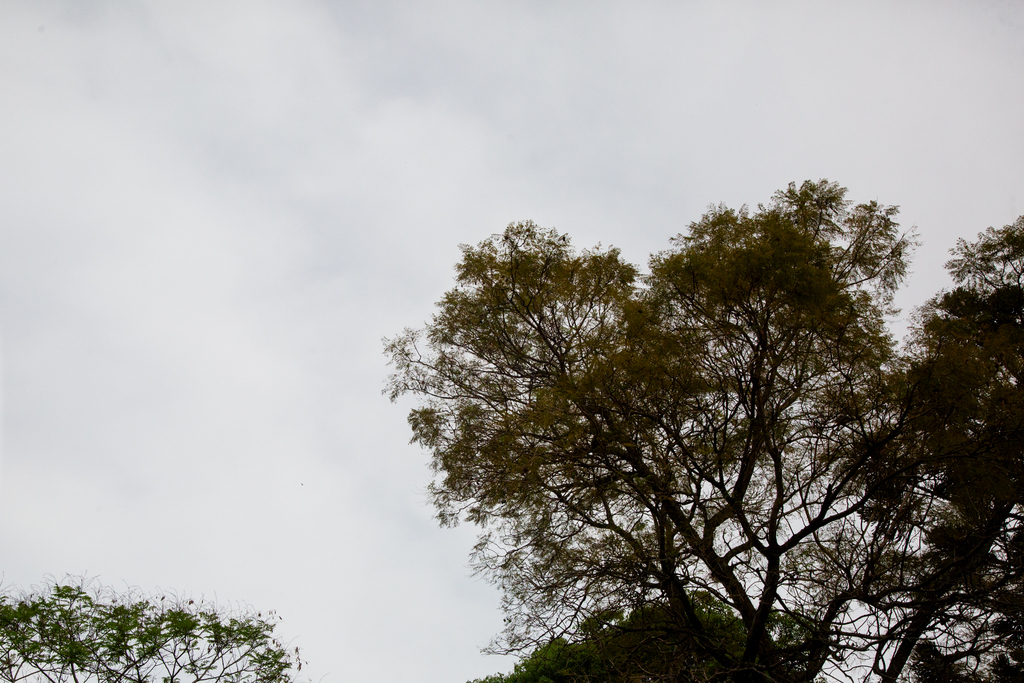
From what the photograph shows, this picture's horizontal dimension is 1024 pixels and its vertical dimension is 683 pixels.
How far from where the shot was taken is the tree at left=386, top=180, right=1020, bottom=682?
17.2ft

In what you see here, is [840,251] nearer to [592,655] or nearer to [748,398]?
[748,398]

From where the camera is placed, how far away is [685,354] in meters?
5.74

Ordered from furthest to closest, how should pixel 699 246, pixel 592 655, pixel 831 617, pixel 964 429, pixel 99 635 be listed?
pixel 592 655 → pixel 99 635 → pixel 699 246 → pixel 964 429 → pixel 831 617

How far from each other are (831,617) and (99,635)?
6.75 metres

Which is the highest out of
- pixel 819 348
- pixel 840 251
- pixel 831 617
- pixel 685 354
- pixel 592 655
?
pixel 840 251

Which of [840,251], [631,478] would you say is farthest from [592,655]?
[840,251]

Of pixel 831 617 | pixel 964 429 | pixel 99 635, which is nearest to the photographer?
pixel 831 617

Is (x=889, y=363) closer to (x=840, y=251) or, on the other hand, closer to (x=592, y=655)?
(x=840, y=251)

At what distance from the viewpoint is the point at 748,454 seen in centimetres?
554

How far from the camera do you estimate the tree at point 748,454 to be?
5246mm

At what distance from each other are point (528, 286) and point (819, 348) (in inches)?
119

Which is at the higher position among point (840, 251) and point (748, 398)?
point (840, 251)

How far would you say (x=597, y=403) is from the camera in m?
5.72

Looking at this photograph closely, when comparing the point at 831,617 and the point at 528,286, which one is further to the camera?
the point at 528,286
